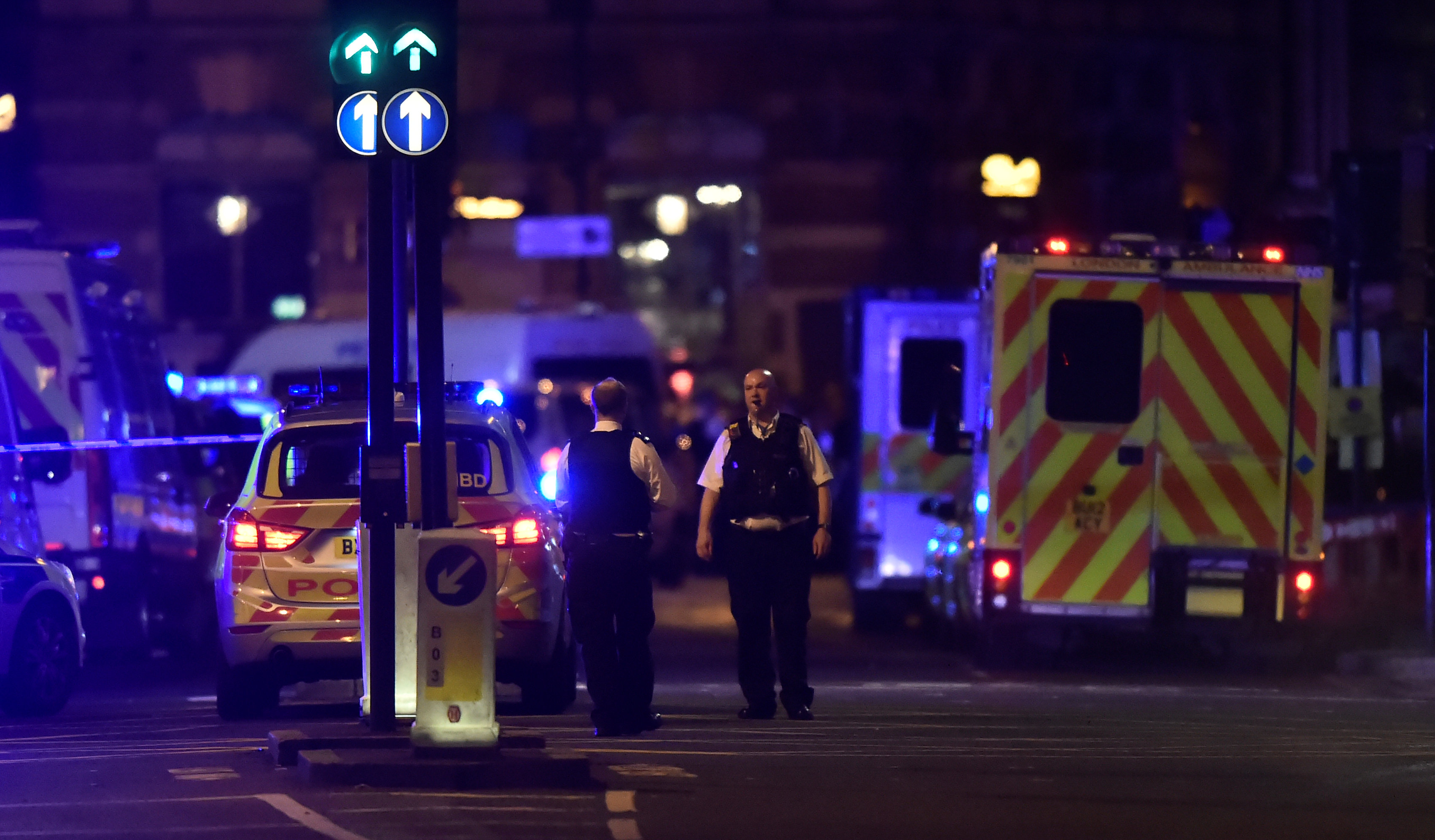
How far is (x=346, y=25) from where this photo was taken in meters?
10.1

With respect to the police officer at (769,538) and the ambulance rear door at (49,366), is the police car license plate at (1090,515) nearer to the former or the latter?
the police officer at (769,538)

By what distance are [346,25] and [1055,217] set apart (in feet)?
79.1

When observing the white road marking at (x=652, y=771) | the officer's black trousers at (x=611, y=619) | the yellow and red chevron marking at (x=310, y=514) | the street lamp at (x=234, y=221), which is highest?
the street lamp at (x=234, y=221)

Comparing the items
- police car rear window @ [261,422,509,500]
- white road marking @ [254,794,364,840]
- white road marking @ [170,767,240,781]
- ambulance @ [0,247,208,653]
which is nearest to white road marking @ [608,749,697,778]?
white road marking @ [254,794,364,840]

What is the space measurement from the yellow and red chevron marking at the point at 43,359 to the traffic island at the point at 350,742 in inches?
223

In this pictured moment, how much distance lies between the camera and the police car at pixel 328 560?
12.3 m

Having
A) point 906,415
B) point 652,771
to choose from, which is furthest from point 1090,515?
point 652,771

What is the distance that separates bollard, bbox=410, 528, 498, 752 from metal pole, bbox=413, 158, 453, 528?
0.75 ft

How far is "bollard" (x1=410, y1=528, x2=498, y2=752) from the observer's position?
1006 cm

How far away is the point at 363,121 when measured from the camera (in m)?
10.1

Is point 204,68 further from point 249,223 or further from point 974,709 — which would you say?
point 974,709

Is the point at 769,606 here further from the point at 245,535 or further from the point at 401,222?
the point at 401,222

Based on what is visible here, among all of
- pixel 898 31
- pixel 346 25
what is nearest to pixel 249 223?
pixel 898 31

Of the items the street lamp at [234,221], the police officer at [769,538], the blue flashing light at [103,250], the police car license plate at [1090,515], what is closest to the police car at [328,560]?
the police officer at [769,538]
